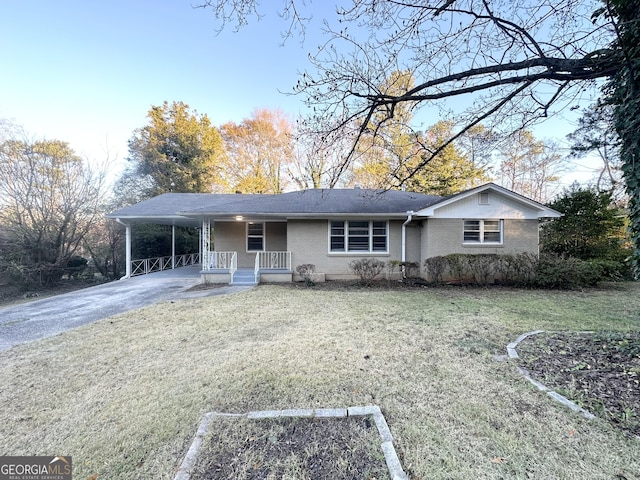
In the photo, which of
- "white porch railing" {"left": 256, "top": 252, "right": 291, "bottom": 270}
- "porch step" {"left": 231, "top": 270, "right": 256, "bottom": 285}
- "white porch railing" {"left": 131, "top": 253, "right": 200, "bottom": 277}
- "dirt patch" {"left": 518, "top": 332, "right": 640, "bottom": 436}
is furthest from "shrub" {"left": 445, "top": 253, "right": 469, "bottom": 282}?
"white porch railing" {"left": 131, "top": 253, "right": 200, "bottom": 277}

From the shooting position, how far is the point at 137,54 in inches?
420

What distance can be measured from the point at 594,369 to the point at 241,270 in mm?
10745

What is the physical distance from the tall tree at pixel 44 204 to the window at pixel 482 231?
1809 centimetres

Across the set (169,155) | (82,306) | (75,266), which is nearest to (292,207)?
(82,306)

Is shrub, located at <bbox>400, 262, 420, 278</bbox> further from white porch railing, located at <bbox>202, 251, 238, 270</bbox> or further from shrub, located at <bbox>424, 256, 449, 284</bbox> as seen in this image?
white porch railing, located at <bbox>202, 251, 238, 270</bbox>

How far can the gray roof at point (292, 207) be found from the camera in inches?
408

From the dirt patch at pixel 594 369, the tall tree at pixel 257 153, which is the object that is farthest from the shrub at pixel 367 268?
the tall tree at pixel 257 153

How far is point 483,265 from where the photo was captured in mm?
10023

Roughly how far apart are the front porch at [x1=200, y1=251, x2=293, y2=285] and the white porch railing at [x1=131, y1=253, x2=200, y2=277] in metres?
5.88

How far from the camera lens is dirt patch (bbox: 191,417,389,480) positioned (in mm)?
1909

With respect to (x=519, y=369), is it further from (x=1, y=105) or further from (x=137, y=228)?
(x=1, y=105)

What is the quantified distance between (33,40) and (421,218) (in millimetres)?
15110

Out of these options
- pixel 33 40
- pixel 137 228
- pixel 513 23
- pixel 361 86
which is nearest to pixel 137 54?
pixel 33 40

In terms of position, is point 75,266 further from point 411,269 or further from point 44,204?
point 411,269
